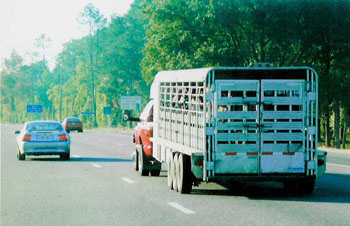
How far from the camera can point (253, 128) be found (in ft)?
44.5

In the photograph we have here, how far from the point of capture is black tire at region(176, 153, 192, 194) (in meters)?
14.2

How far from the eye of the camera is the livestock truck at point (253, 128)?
13.5 metres

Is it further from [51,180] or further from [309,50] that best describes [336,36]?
[51,180]

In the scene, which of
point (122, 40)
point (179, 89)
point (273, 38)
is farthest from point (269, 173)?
point (122, 40)

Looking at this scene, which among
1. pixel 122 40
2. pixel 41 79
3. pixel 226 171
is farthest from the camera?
pixel 41 79

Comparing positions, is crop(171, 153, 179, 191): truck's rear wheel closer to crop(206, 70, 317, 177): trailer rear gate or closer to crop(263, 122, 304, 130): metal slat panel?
crop(206, 70, 317, 177): trailer rear gate

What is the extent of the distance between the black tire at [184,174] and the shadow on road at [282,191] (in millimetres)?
244

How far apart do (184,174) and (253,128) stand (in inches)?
63.0

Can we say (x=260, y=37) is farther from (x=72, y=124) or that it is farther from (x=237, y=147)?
(x=237, y=147)

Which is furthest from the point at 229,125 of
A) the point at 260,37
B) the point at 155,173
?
the point at 260,37

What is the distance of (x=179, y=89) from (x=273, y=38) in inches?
1146

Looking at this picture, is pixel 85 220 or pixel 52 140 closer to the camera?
pixel 85 220

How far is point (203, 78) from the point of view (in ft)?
44.4

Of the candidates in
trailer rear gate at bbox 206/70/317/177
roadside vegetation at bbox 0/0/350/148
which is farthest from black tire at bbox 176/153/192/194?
roadside vegetation at bbox 0/0/350/148
